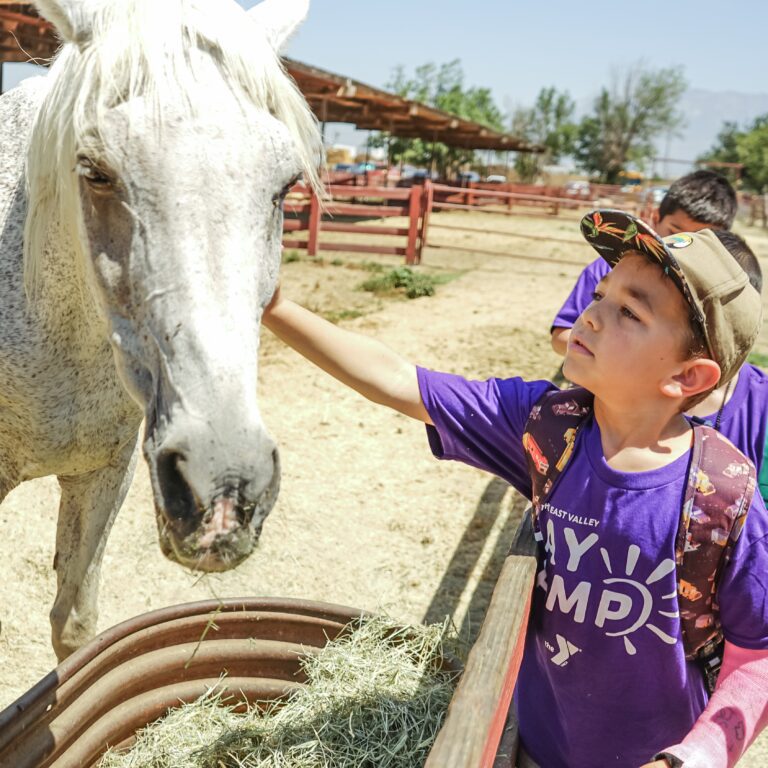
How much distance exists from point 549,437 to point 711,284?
464mm

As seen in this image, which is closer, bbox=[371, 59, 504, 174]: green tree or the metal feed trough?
the metal feed trough

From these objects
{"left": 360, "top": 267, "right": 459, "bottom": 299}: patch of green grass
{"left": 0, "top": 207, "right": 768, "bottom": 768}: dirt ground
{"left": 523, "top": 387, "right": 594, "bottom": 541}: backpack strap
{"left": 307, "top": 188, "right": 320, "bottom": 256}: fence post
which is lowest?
{"left": 0, "top": 207, "right": 768, "bottom": 768}: dirt ground

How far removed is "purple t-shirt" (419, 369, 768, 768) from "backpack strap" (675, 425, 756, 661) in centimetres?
2

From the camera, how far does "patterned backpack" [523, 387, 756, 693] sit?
142 centimetres

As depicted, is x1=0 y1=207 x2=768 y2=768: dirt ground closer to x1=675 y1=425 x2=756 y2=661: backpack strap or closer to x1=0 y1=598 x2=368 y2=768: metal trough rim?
x1=0 y1=598 x2=368 y2=768: metal trough rim

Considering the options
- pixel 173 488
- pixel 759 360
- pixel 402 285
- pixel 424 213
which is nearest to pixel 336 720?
pixel 173 488

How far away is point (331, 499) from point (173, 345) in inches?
125

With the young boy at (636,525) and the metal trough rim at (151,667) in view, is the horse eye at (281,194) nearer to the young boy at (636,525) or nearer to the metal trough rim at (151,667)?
the young boy at (636,525)

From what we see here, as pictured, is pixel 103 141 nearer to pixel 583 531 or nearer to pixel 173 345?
pixel 173 345

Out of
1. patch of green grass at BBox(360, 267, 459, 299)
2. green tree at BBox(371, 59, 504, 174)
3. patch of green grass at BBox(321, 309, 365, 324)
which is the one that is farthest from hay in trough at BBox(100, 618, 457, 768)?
green tree at BBox(371, 59, 504, 174)

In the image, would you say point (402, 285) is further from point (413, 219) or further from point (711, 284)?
point (711, 284)

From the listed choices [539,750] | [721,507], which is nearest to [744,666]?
[721,507]

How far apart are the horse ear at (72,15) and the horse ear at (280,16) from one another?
0.41 metres

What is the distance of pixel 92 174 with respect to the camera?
55.5 inches
